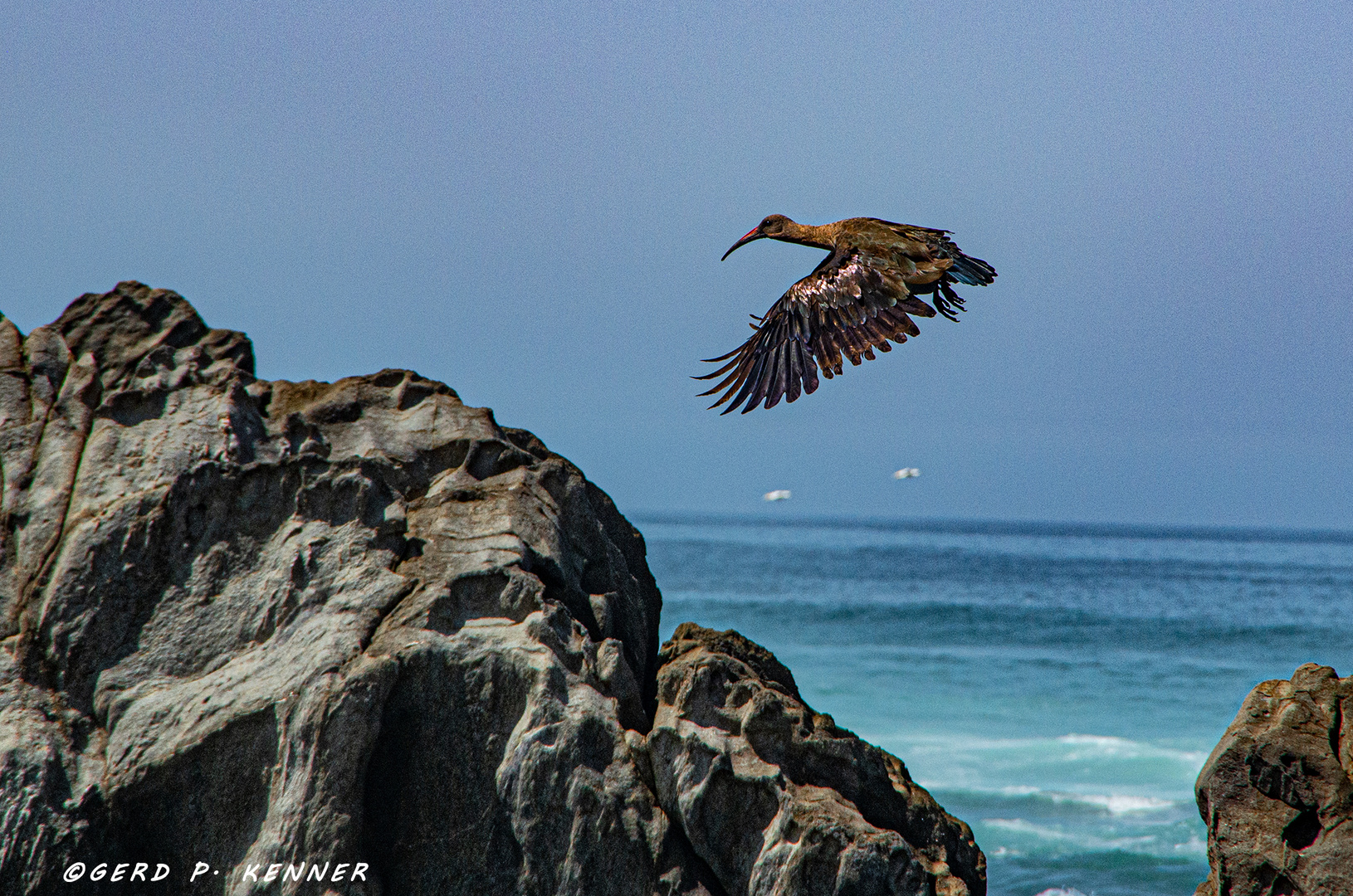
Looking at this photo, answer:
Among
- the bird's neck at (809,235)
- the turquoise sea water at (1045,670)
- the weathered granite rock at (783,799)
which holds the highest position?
the bird's neck at (809,235)

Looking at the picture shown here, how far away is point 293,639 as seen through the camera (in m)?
4.88

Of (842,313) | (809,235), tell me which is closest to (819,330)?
(842,313)

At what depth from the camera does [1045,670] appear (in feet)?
82.2

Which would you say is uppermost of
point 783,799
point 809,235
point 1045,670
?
point 809,235

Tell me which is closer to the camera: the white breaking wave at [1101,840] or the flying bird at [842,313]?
the flying bird at [842,313]

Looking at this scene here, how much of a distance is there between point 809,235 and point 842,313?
1110 mm

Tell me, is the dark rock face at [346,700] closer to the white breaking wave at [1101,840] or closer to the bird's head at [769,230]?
the bird's head at [769,230]

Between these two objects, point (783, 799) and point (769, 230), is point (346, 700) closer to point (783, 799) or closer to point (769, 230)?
point (783, 799)

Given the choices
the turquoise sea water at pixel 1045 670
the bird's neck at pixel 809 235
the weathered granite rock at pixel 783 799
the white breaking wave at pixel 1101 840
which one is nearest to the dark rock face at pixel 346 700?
the weathered granite rock at pixel 783 799

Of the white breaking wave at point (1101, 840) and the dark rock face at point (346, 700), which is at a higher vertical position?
the dark rock face at point (346, 700)

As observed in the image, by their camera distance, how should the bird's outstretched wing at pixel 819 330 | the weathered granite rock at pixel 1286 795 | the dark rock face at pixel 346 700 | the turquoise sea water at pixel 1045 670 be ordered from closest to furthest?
the dark rock face at pixel 346 700 < the weathered granite rock at pixel 1286 795 < the bird's outstretched wing at pixel 819 330 < the turquoise sea water at pixel 1045 670

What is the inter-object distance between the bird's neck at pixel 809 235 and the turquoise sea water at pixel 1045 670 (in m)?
6.12

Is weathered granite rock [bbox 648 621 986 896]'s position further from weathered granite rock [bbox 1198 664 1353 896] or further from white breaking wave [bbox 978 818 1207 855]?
white breaking wave [bbox 978 818 1207 855]

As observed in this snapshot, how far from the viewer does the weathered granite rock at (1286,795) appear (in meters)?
4.72
